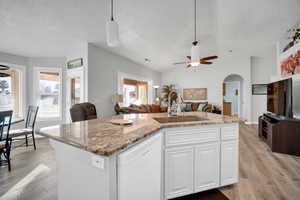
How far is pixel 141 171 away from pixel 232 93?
25.1 ft

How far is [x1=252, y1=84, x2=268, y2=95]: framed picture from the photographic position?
19.8 feet

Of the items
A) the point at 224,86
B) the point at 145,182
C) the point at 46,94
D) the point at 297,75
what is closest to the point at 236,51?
the point at 224,86

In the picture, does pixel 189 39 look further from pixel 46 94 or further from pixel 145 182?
pixel 46 94

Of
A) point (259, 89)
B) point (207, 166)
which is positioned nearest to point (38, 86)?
point (207, 166)

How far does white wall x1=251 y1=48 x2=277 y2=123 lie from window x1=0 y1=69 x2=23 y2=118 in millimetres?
9020

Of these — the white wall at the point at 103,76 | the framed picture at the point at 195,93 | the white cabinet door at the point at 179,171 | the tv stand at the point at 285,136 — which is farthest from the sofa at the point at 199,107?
the white cabinet door at the point at 179,171

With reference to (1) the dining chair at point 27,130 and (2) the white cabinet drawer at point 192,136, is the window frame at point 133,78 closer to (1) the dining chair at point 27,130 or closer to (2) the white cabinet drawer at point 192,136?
(1) the dining chair at point 27,130

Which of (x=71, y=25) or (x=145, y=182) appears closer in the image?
(x=145, y=182)

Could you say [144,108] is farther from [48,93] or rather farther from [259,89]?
[259,89]

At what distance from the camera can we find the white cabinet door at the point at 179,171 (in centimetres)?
148

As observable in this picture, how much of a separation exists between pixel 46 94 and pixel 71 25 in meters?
2.75

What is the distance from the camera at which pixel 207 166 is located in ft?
5.34

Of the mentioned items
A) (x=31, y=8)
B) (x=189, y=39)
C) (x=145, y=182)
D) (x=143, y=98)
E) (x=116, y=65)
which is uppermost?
(x=189, y=39)

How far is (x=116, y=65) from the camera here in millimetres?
4738
